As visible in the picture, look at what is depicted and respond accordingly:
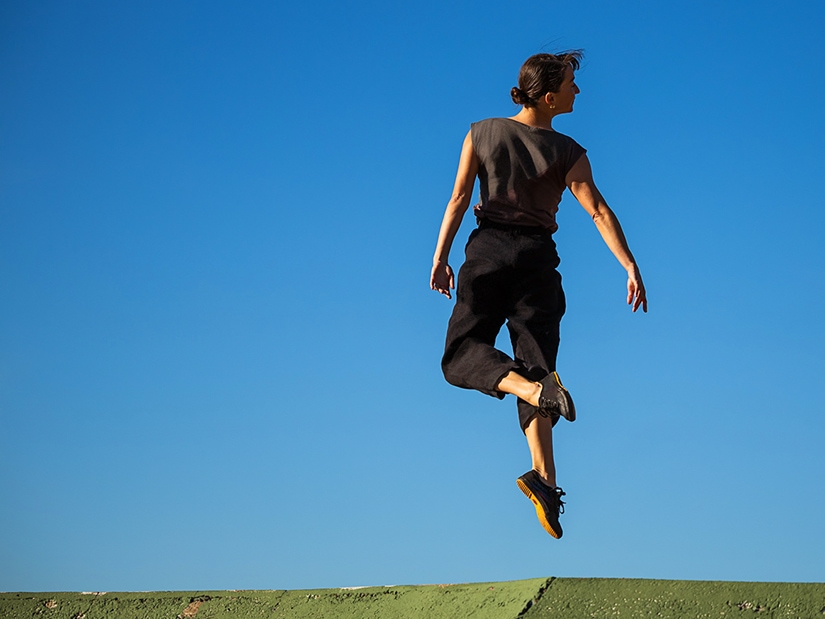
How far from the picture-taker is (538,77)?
19.0 ft

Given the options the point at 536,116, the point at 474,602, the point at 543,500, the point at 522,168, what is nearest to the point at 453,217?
the point at 522,168

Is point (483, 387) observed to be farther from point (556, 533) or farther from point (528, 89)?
point (528, 89)

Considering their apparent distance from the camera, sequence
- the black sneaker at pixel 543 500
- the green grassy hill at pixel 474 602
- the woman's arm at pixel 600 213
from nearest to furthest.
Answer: the green grassy hill at pixel 474 602 → the black sneaker at pixel 543 500 → the woman's arm at pixel 600 213

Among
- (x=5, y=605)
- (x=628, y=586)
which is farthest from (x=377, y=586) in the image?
(x=5, y=605)

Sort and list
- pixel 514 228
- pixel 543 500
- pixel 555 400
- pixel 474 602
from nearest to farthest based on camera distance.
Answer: pixel 555 400 → pixel 474 602 → pixel 543 500 → pixel 514 228

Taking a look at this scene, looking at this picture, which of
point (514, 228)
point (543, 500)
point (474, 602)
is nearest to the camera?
point (474, 602)

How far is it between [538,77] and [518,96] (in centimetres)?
17

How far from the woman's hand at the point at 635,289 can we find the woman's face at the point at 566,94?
3.48ft

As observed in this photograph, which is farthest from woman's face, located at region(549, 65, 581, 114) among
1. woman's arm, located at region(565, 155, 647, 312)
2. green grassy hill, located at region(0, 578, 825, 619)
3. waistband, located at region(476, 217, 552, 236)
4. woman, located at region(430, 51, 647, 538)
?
green grassy hill, located at region(0, 578, 825, 619)

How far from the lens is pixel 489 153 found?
5.77 metres

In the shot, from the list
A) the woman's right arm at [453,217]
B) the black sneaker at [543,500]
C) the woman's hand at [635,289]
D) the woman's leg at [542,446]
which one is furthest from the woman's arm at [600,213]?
the black sneaker at [543,500]

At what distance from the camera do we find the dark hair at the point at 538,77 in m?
5.78

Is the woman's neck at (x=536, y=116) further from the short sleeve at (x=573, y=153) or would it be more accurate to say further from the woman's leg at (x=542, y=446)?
the woman's leg at (x=542, y=446)

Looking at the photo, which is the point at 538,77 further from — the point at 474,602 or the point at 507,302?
the point at 474,602
